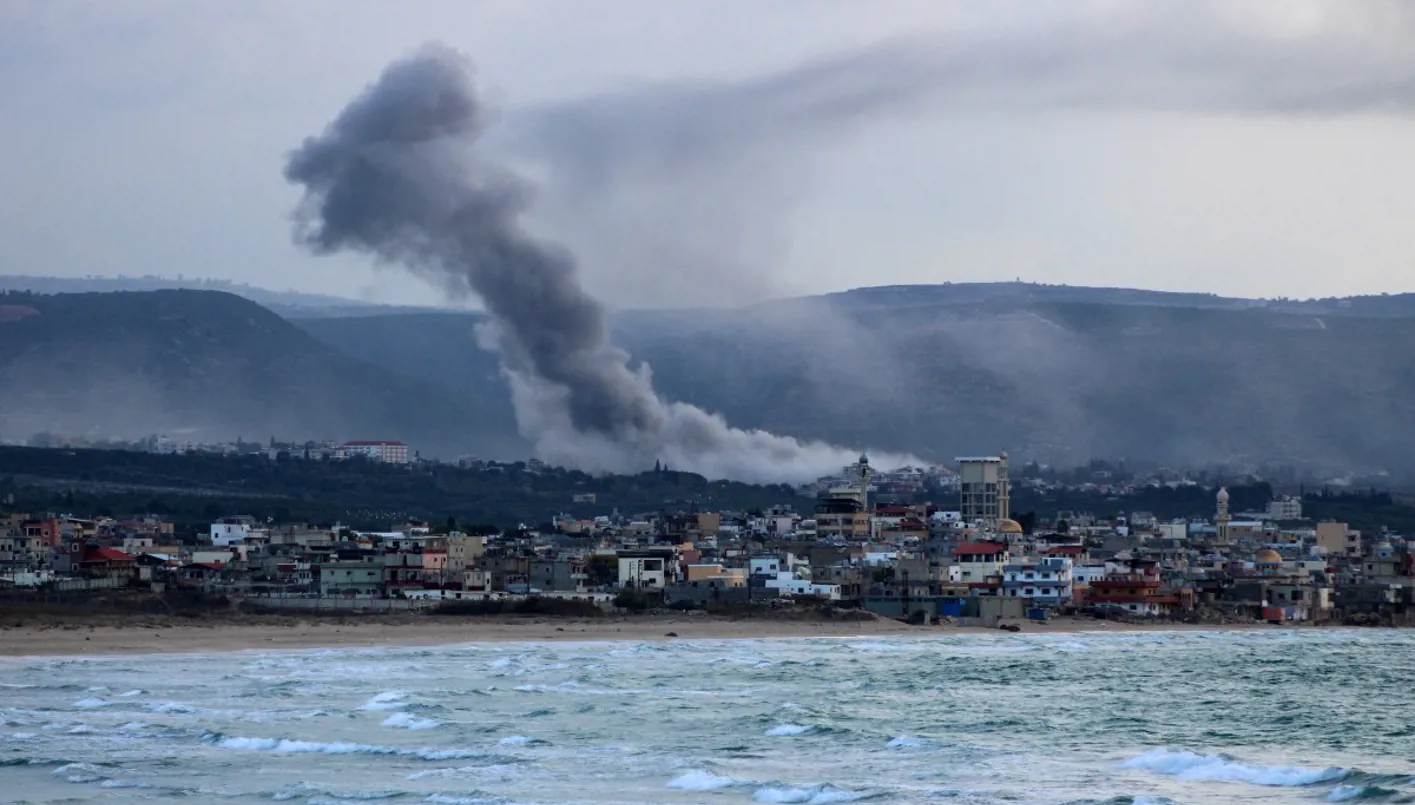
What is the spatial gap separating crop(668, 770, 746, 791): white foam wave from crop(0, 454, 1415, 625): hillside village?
52.1m

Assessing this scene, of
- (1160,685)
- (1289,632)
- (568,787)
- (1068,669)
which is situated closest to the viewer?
(568,787)

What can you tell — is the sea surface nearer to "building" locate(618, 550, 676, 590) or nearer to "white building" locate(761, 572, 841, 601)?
"white building" locate(761, 572, 841, 601)

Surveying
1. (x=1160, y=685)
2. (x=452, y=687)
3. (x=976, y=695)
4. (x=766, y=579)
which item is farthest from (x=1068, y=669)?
(x=766, y=579)

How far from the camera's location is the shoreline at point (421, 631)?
224 feet

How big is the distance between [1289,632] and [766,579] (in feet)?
70.5

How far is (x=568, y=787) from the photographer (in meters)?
35.5

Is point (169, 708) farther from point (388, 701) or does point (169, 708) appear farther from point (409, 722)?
point (409, 722)

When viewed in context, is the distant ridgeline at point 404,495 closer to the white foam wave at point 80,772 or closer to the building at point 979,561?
the building at point 979,561

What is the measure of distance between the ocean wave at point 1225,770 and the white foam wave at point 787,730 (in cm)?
704

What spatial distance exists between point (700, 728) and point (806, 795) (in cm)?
1047

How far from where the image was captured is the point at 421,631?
77.1 metres

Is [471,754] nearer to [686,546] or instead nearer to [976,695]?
[976,695]

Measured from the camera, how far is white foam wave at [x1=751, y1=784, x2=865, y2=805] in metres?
33.7

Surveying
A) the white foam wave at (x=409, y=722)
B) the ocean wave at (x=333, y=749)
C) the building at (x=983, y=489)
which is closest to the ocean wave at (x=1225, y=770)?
the ocean wave at (x=333, y=749)
